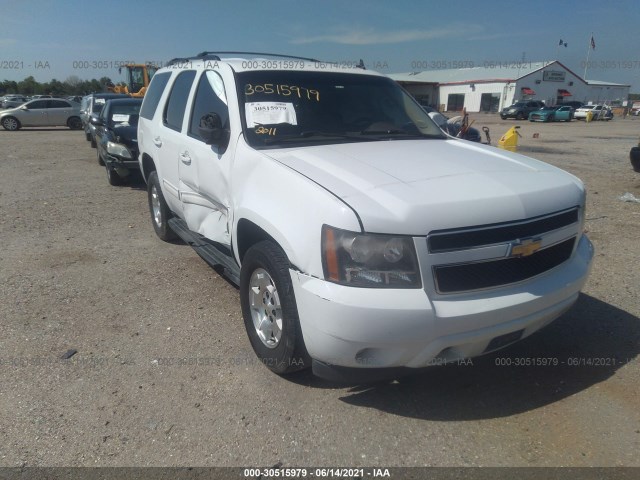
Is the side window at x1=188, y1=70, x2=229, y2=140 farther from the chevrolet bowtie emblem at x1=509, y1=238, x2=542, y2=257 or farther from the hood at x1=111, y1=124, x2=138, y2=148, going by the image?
the hood at x1=111, y1=124, x2=138, y2=148

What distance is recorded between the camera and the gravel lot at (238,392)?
2.59m

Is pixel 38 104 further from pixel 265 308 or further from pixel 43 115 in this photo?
pixel 265 308

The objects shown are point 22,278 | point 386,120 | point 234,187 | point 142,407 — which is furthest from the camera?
point 22,278

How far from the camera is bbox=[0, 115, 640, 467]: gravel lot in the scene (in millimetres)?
2586

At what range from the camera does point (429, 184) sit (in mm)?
2674

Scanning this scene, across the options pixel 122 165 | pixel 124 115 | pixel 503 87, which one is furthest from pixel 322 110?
pixel 503 87

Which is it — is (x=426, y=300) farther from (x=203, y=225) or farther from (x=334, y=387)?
(x=203, y=225)

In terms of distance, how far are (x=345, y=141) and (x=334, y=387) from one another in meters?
1.72

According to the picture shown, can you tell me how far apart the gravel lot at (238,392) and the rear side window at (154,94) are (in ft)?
6.22

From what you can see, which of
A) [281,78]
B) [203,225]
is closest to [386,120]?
[281,78]

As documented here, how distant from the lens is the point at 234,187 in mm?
3352

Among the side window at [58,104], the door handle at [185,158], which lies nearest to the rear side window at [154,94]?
the door handle at [185,158]

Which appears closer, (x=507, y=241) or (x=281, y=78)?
(x=507, y=241)

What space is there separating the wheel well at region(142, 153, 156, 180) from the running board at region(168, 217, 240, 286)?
1.04 m
